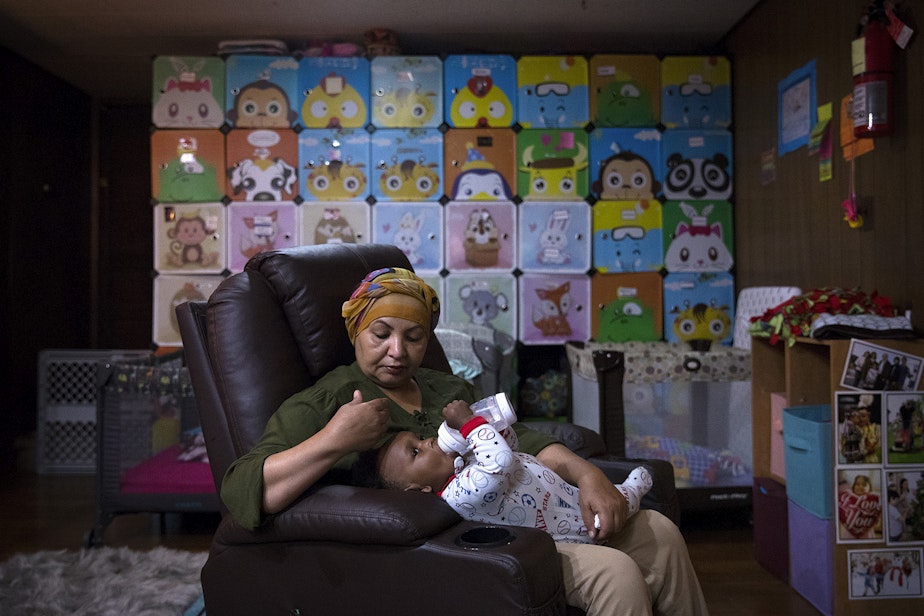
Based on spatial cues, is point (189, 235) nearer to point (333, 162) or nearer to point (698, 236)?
point (333, 162)

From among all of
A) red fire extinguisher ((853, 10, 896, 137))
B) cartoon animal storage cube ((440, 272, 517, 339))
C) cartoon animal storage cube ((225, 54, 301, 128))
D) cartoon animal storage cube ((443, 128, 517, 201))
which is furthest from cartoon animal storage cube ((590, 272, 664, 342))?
cartoon animal storage cube ((225, 54, 301, 128))

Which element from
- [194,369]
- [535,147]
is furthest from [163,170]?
[194,369]

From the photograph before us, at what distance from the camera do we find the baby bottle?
1.37 metres

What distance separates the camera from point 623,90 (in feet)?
13.0

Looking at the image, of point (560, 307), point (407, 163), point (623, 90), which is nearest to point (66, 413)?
point (407, 163)

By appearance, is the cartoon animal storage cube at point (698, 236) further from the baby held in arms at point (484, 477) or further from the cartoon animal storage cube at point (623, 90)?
the baby held in arms at point (484, 477)

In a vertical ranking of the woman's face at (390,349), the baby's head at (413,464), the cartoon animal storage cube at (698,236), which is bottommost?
the baby's head at (413,464)

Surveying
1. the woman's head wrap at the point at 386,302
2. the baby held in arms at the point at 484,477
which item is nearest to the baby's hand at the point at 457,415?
the baby held in arms at the point at 484,477

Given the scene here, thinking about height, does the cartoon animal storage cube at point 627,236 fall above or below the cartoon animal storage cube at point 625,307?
above

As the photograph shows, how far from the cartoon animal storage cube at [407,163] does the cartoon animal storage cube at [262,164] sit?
1.38 feet

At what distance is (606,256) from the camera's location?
3982 millimetres

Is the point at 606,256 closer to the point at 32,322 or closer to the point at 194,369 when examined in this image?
the point at 194,369

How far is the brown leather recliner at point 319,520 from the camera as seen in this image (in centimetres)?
121

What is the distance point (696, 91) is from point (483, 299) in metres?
1.52
